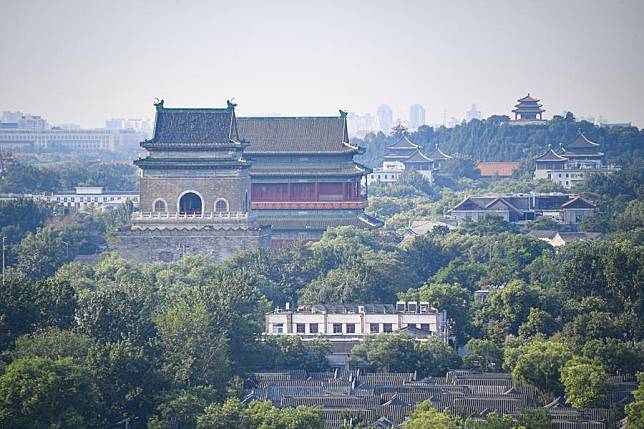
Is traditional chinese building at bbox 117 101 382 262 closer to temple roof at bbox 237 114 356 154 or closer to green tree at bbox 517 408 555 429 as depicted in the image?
temple roof at bbox 237 114 356 154

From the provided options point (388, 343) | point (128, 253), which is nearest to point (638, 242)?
point (128, 253)

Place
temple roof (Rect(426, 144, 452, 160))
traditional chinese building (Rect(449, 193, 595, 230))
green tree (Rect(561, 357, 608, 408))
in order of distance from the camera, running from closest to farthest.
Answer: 1. green tree (Rect(561, 357, 608, 408))
2. traditional chinese building (Rect(449, 193, 595, 230))
3. temple roof (Rect(426, 144, 452, 160))

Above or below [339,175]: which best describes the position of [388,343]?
below

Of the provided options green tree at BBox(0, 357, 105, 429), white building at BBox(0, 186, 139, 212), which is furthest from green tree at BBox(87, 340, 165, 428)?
white building at BBox(0, 186, 139, 212)

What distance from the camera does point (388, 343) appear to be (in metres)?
60.3

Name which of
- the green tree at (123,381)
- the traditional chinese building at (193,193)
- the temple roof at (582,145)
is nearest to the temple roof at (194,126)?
the traditional chinese building at (193,193)

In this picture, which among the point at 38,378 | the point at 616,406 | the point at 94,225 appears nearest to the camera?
the point at 38,378

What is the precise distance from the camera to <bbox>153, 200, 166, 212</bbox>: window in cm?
8271

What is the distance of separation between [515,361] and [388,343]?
4089mm

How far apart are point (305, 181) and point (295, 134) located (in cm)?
321

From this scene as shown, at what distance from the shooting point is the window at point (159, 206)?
8271cm

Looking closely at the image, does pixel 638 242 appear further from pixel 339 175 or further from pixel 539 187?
pixel 539 187

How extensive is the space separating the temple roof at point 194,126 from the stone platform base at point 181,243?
13.5 ft

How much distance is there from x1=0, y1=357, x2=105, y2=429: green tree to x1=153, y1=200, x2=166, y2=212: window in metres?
35.9
